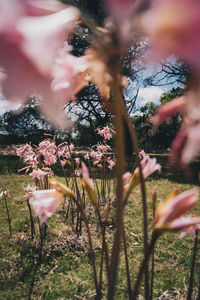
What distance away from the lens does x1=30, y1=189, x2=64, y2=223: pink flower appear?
455 mm

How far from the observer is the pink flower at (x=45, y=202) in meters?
0.46

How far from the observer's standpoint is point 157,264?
173 centimetres

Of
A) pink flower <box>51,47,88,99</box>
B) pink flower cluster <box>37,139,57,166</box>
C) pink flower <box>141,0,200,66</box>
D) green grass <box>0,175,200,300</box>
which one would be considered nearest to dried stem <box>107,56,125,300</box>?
pink flower <box>51,47,88,99</box>

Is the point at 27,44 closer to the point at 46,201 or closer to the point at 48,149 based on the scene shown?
the point at 46,201

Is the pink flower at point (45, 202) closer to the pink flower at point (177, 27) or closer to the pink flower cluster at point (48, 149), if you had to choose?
the pink flower at point (177, 27)

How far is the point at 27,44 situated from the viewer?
17 centimetres

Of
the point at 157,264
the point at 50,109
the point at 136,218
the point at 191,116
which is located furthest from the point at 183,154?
the point at 136,218

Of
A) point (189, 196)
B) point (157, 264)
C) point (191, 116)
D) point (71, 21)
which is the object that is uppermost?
point (71, 21)

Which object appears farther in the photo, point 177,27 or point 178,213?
point 178,213

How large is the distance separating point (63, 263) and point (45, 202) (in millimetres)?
1493

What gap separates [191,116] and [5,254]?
6.75 ft

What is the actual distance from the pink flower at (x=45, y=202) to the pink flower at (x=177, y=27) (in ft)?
1.30

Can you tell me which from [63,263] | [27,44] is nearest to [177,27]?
[27,44]

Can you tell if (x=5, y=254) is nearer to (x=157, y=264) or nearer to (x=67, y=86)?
(x=157, y=264)
